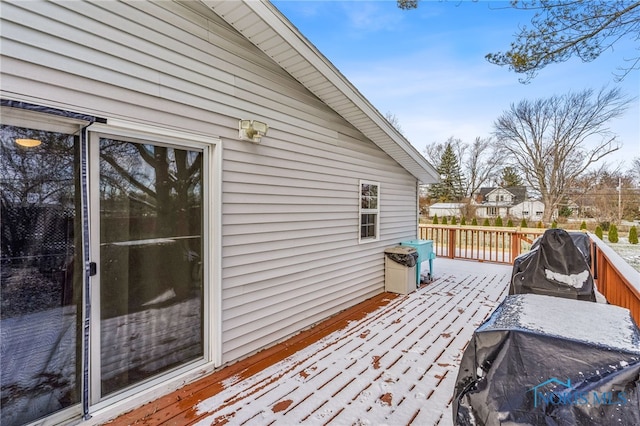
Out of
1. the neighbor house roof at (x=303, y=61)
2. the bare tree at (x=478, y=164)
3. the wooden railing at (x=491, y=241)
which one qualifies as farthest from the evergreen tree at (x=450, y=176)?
the neighbor house roof at (x=303, y=61)

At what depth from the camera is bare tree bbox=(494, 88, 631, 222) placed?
17.5 meters

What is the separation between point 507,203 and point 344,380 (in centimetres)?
3114

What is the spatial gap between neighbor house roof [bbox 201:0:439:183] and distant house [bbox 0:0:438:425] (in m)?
0.02

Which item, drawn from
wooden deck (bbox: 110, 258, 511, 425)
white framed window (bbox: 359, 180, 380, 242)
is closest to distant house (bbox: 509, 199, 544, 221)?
white framed window (bbox: 359, 180, 380, 242)

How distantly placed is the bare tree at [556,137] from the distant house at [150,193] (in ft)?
67.0

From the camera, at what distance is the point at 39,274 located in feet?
6.31

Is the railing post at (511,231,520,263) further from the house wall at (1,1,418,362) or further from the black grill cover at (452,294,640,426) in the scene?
the black grill cover at (452,294,640,426)

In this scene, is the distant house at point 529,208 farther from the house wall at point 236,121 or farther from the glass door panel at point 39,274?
the glass door panel at point 39,274

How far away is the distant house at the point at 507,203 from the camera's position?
1059 inches

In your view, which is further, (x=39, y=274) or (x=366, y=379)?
(x=366, y=379)

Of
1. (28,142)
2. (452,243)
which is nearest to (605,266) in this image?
(452,243)

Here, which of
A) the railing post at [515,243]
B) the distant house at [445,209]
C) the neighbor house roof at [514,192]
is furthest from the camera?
the neighbor house roof at [514,192]

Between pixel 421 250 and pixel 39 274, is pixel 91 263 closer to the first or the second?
pixel 39 274

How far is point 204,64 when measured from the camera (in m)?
2.79
